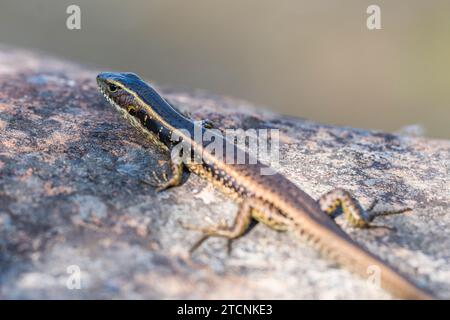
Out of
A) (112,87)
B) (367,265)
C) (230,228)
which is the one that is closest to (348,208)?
(367,265)

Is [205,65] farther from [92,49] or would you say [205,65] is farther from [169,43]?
[92,49]

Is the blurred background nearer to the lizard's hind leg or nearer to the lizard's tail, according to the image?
the lizard's hind leg

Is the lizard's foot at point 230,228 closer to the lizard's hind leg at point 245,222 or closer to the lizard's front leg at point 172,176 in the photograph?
the lizard's hind leg at point 245,222

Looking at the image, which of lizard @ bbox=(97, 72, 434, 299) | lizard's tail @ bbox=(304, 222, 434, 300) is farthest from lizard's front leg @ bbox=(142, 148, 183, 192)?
lizard's tail @ bbox=(304, 222, 434, 300)

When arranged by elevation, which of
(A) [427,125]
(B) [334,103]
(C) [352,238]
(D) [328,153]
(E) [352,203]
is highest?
(B) [334,103]

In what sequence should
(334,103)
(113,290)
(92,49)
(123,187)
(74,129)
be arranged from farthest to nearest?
(92,49) → (334,103) → (74,129) → (123,187) → (113,290)
